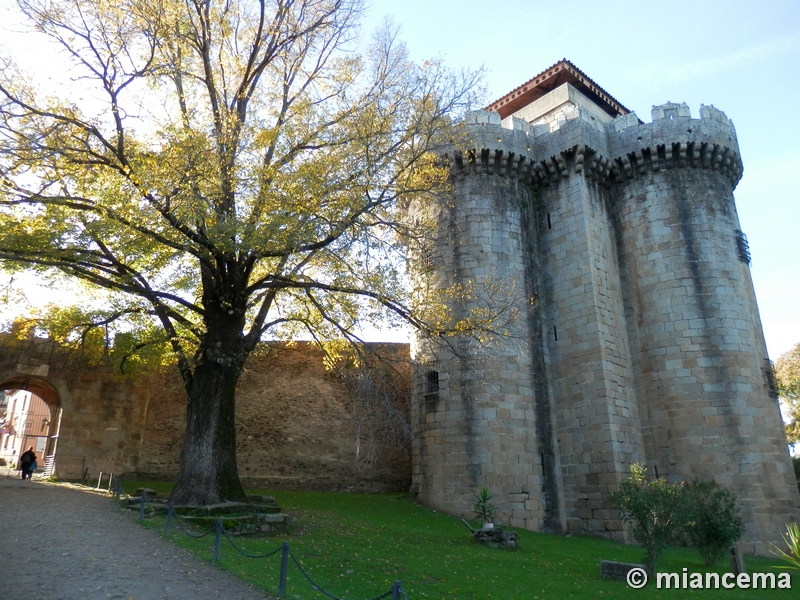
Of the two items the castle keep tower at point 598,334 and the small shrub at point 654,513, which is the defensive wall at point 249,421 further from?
the small shrub at point 654,513

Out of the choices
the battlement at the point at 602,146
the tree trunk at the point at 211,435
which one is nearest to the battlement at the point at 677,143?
the battlement at the point at 602,146

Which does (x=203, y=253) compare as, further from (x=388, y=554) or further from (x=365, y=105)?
(x=388, y=554)

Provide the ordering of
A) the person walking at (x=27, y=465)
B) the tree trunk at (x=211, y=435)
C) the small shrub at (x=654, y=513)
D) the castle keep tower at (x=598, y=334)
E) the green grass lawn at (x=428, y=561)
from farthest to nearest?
the person walking at (x=27, y=465) → the castle keep tower at (x=598, y=334) → the tree trunk at (x=211, y=435) → the small shrub at (x=654, y=513) → the green grass lawn at (x=428, y=561)

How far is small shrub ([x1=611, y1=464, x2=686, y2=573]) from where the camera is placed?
431 inches

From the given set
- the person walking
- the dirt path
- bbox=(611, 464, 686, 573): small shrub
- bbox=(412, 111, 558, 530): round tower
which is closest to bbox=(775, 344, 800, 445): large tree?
bbox=(412, 111, 558, 530): round tower

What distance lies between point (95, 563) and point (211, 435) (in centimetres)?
481

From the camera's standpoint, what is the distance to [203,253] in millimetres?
12172

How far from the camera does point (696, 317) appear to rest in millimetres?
18156

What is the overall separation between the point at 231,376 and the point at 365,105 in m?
7.13

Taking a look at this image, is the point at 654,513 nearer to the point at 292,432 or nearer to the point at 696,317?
the point at 696,317

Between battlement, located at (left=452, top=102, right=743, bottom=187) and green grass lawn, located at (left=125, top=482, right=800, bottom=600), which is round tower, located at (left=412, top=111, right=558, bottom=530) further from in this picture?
green grass lawn, located at (left=125, top=482, right=800, bottom=600)

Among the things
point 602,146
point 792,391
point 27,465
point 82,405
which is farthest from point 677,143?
point 27,465

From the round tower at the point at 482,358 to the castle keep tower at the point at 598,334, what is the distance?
0.05 meters

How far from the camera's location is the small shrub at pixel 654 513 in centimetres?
1095
